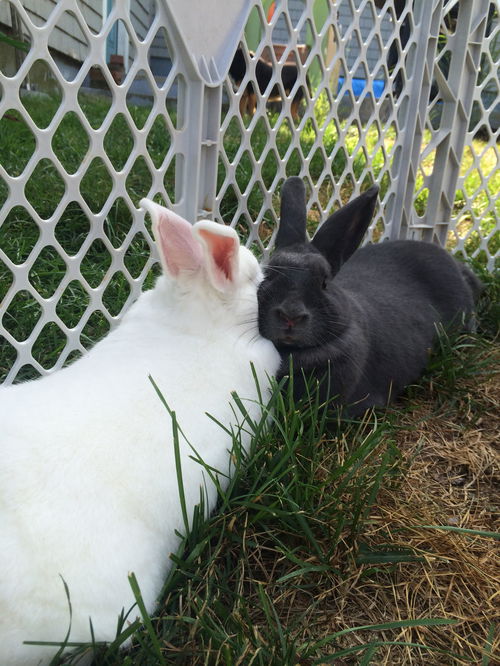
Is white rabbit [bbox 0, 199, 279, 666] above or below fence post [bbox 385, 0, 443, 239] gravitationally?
below

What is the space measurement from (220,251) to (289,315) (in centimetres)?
30

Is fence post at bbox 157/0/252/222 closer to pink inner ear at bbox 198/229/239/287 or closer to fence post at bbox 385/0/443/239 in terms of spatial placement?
pink inner ear at bbox 198/229/239/287

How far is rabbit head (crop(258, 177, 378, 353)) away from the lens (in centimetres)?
192

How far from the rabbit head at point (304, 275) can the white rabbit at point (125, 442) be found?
56 millimetres

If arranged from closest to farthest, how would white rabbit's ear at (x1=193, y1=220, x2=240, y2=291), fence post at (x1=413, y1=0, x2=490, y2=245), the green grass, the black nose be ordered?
the green grass < white rabbit's ear at (x1=193, y1=220, x2=240, y2=291) < the black nose < fence post at (x1=413, y1=0, x2=490, y2=245)

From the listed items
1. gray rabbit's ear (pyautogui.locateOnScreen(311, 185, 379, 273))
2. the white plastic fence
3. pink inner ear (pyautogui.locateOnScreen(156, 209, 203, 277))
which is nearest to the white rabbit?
pink inner ear (pyautogui.locateOnScreen(156, 209, 203, 277))

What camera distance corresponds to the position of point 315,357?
2039mm

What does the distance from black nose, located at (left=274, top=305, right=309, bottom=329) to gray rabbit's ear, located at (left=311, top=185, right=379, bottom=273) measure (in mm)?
338

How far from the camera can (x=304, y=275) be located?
2.02 metres

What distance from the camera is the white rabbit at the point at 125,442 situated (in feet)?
4.20

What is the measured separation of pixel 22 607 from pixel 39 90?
6097mm

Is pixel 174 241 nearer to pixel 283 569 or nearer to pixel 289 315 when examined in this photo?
Answer: pixel 289 315

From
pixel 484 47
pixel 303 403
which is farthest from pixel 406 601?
pixel 484 47

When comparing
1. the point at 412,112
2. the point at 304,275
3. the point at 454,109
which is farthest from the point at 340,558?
the point at 454,109
